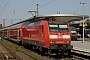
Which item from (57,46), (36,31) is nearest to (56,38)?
(57,46)

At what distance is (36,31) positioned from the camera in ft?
67.2

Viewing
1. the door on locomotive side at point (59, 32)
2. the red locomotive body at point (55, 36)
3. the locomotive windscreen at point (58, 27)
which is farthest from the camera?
the locomotive windscreen at point (58, 27)

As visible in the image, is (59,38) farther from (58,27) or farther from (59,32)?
(58,27)

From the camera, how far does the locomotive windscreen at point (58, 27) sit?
17.5m

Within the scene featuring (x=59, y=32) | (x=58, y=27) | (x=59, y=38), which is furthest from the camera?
(x=58, y=27)

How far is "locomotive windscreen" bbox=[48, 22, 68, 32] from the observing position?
689 inches

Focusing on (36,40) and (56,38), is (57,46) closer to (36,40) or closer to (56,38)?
(56,38)

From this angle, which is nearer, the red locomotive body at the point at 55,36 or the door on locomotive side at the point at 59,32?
the red locomotive body at the point at 55,36

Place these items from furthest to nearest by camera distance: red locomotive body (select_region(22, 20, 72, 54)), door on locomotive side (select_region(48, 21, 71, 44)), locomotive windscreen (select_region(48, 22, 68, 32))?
locomotive windscreen (select_region(48, 22, 68, 32))
door on locomotive side (select_region(48, 21, 71, 44))
red locomotive body (select_region(22, 20, 72, 54))

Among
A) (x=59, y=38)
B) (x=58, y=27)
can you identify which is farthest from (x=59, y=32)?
(x=59, y=38)

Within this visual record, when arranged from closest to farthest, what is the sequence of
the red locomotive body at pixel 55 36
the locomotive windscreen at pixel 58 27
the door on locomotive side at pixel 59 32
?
the red locomotive body at pixel 55 36 < the door on locomotive side at pixel 59 32 < the locomotive windscreen at pixel 58 27

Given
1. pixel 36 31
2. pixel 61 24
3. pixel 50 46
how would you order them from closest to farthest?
pixel 50 46 < pixel 61 24 < pixel 36 31

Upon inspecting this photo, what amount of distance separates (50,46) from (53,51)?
75 centimetres

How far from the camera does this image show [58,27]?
17.6 m
